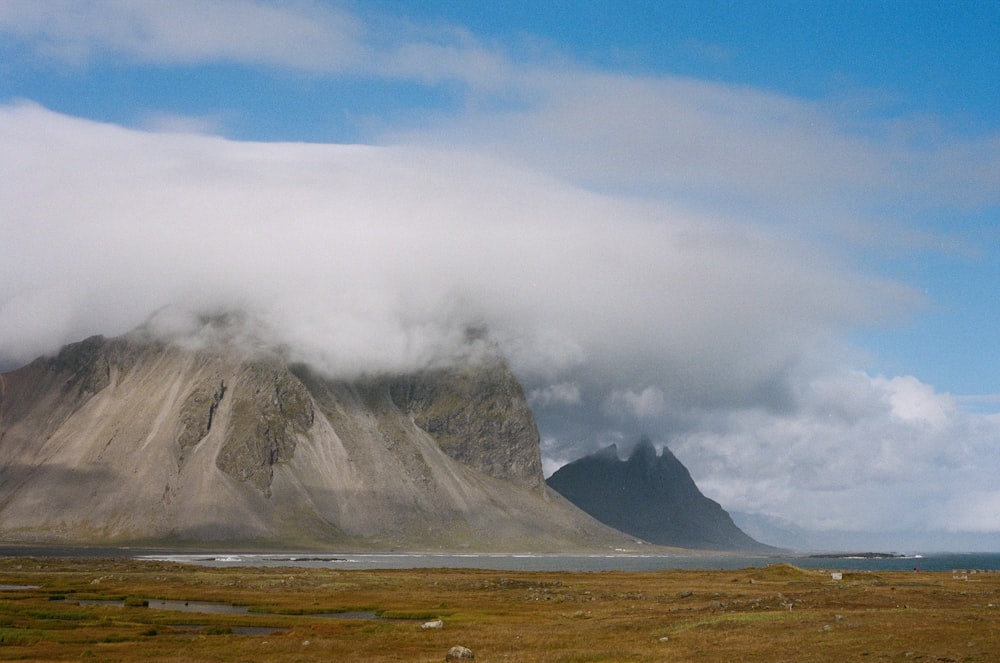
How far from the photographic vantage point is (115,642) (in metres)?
73.4

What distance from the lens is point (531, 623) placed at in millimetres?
85000

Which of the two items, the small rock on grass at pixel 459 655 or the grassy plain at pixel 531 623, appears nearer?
the small rock on grass at pixel 459 655

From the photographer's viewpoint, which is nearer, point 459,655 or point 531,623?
point 459,655

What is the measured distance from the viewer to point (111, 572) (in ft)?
593

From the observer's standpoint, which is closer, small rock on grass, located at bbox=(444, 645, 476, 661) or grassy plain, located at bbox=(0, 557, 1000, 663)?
small rock on grass, located at bbox=(444, 645, 476, 661)

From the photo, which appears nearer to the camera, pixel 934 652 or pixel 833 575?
pixel 934 652

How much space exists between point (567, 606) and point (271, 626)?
30.1 m

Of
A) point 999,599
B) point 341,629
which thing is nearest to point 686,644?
point 341,629

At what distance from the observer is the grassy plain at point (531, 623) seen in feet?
198

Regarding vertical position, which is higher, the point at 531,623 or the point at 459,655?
the point at 459,655

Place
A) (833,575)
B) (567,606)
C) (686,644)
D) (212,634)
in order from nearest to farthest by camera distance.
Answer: (686,644) < (212,634) < (567,606) < (833,575)

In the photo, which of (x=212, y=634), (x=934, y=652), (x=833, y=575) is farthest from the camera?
(x=833, y=575)

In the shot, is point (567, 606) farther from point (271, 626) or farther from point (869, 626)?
point (869, 626)

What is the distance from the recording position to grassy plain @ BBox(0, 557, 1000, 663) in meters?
60.5
